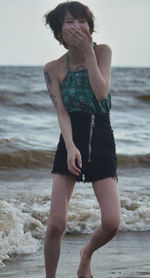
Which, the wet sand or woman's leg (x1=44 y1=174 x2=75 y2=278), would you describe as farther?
the wet sand

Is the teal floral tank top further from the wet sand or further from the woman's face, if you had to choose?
the wet sand

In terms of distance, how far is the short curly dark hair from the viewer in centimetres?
383

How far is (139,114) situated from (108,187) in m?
16.0

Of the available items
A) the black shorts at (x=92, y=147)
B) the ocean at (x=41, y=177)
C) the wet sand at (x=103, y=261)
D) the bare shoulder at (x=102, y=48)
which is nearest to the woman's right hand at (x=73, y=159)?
the black shorts at (x=92, y=147)

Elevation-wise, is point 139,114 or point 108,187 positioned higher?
point 108,187

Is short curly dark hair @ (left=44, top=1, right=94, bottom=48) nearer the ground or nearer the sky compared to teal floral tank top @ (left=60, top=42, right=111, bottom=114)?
nearer the sky

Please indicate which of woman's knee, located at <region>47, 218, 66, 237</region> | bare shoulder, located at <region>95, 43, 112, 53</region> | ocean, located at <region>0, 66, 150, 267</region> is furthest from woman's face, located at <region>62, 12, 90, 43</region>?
ocean, located at <region>0, 66, 150, 267</region>

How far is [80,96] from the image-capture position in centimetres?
379

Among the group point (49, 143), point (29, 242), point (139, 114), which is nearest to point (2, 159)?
point (49, 143)

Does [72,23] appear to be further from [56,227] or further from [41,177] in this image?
[41,177]

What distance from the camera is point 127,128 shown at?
50.5 feet

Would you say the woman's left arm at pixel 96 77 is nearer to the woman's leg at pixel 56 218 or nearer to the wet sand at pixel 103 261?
the woman's leg at pixel 56 218

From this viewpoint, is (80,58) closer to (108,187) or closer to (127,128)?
(108,187)

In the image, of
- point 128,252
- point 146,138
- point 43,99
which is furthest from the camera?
point 43,99
